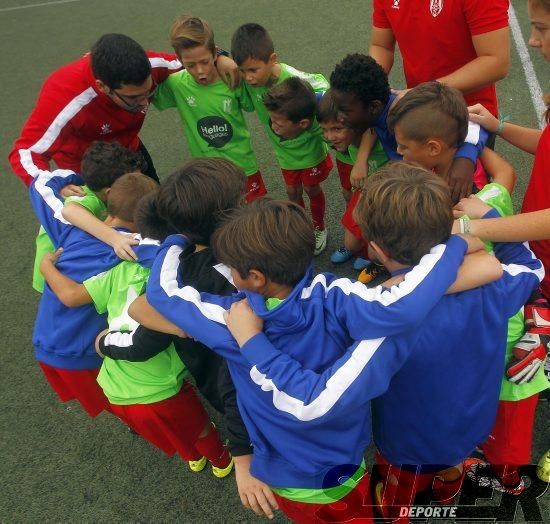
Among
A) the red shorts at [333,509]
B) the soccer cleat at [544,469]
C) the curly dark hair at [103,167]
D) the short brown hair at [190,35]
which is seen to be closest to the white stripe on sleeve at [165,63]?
the short brown hair at [190,35]

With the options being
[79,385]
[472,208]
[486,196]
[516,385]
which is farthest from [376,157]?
[79,385]

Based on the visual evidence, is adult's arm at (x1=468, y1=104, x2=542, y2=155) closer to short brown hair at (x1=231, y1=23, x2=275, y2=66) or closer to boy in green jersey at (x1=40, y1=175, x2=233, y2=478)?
short brown hair at (x1=231, y1=23, x2=275, y2=66)

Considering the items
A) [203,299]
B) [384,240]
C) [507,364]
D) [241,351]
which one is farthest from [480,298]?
[203,299]

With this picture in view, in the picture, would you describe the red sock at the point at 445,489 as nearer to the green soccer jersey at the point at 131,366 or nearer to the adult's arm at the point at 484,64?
the green soccer jersey at the point at 131,366

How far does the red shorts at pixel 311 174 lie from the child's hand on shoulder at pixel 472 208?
1789mm

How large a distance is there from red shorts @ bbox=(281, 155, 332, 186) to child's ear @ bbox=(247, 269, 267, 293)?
85.2 inches

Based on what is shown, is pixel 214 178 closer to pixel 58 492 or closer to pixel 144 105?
pixel 144 105

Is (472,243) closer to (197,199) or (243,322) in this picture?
(243,322)

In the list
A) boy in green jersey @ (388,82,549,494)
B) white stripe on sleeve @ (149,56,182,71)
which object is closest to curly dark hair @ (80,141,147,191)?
white stripe on sleeve @ (149,56,182,71)

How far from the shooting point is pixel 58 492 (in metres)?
2.72

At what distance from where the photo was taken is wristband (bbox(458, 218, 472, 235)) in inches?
69.0

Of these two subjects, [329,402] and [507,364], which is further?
[507,364]

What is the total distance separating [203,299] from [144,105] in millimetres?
1885

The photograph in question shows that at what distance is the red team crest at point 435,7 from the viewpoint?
2.61 metres
